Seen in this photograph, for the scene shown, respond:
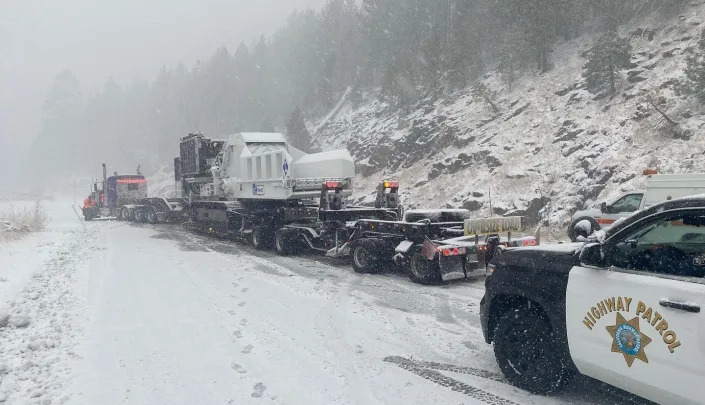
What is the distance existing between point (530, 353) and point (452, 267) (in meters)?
4.74

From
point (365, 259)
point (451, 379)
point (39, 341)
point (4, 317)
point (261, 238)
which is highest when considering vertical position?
point (261, 238)

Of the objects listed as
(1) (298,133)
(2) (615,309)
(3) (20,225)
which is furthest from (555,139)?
(1) (298,133)

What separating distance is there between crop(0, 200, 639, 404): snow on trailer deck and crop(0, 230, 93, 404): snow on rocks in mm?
19

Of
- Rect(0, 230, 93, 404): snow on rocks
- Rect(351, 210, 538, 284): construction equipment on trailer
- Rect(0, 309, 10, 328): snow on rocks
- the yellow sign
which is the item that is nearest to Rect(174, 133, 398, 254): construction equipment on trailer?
Rect(351, 210, 538, 284): construction equipment on trailer

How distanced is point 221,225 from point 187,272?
21.9ft

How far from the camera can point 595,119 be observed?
2073 cm

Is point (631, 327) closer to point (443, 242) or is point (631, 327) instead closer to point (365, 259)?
point (443, 242)

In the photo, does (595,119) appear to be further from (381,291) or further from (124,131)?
(124,131)

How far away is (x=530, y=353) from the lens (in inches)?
174

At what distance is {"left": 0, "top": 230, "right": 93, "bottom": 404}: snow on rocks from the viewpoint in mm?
4574

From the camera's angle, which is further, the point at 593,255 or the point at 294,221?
the point at 294,221

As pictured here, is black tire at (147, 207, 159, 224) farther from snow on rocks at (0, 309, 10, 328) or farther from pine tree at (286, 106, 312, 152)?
snow on rocks at (0, 309, 10, 328)

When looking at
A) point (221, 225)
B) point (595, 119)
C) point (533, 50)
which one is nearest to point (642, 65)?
point (595, 119)

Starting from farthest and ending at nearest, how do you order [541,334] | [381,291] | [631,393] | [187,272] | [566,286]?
[187,272]
[381,291]
[541,334]
[566,286]
[631,393]
